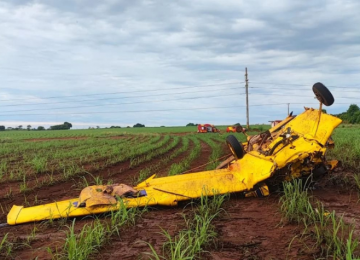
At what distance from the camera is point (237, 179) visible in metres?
4.66

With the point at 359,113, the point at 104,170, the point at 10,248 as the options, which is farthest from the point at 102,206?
the point at 359,113

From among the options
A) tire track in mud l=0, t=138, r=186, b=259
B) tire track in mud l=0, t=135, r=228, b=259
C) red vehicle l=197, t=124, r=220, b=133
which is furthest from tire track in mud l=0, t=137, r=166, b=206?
red vehicle l=197, t=124, r=220, b=133

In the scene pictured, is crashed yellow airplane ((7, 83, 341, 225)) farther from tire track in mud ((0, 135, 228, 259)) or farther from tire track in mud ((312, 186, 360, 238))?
tire track in mud ((312, 186, 360, 238))

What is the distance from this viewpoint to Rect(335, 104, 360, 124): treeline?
4572 cm

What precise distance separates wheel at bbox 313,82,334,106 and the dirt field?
130cm

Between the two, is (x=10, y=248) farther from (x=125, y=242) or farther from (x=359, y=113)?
(x=359, y=113)

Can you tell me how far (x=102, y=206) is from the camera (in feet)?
13.1

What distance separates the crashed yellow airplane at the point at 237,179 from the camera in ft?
13.2

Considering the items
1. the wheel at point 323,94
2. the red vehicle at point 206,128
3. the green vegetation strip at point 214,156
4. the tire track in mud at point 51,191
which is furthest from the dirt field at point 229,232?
the red vehicle at point 206,128

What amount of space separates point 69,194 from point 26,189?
0.79 metres

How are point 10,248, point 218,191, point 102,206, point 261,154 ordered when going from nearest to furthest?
point 10,248
point 102,206
point 218,191
point 261,154

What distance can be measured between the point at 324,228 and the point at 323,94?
95.2 inches

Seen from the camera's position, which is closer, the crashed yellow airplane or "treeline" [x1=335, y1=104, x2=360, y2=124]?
the crashed yellow airplane

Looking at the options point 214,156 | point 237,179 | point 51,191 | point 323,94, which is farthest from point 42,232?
point 214,156
